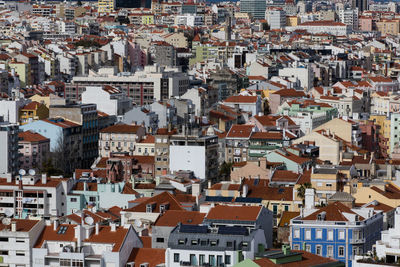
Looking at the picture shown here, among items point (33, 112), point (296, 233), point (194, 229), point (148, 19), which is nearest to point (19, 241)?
point (194, 229)

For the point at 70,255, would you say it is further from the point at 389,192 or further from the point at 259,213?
the point at 389,192

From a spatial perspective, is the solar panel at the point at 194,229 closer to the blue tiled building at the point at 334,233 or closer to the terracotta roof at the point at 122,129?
the blue tiled building at the point at 334,233

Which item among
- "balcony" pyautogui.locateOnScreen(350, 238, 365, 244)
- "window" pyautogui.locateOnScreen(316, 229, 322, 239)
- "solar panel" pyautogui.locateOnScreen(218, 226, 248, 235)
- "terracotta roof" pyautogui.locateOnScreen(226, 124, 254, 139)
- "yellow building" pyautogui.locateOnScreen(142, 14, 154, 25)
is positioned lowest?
"yellow building" pyautogui.locateOnScreen(142, 14, 154, 25)

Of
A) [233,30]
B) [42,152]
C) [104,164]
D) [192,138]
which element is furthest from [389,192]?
[233,30]

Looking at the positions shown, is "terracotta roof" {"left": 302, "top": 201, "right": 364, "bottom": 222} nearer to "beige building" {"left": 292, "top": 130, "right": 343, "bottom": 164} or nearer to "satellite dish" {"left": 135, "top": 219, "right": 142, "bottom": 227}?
"satellite dish" {"left": 135, "top": 219, "right": 142, "bottom": 227}

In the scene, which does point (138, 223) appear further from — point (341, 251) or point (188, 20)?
point (188, 20)

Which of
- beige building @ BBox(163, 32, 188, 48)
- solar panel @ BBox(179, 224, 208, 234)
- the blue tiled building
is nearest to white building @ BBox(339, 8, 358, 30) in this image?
beige building @ BBox(163, 32, 188, 48)

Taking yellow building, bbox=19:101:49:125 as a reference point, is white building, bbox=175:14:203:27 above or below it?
below

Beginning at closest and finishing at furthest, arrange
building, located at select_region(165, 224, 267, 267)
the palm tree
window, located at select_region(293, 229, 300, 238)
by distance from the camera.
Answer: building, located at select_region(165, 224, 267, 267), window, located at select_region(293, 229, 300, 238), the palm tree
